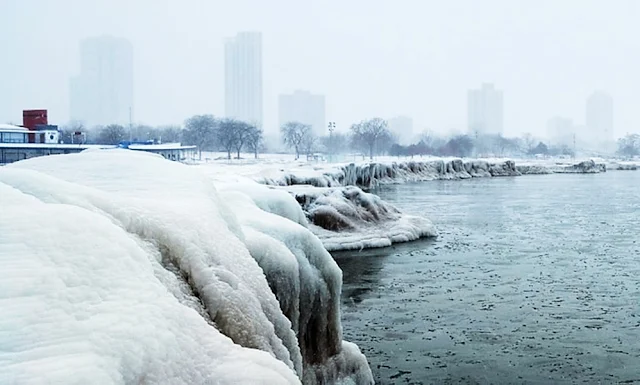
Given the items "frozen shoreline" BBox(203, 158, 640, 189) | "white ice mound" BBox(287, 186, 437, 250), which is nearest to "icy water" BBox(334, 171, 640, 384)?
"white ice mound" BBox(287, 186, 437, 250)

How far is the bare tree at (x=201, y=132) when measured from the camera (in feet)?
391

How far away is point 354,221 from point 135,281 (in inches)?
1006

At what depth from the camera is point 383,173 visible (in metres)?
72.6

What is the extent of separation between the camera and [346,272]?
21.5 metres

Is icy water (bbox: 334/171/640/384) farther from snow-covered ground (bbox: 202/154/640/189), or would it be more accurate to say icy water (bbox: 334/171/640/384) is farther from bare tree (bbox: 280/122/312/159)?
bare tree (bbox: 280/122/312/159)

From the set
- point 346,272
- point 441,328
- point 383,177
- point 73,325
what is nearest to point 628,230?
point 346,272

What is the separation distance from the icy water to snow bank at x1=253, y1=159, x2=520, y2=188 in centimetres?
1208

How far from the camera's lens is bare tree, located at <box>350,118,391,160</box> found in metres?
149

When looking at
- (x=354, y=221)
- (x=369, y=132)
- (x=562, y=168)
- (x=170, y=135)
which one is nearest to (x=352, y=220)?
(x=354, y=221)

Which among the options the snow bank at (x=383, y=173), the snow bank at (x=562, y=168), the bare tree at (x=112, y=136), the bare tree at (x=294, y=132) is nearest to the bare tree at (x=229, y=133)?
the bare tree at (x=112, y=136)

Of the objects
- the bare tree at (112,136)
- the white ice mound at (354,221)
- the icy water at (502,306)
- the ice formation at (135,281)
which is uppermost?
the bare tree at (112,136)

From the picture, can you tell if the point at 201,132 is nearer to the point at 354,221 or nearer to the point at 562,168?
the point at 562,168

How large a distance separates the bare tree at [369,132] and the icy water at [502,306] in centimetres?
11812

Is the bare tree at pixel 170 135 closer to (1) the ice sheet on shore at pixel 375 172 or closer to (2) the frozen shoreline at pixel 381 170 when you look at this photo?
(2) the frozen shoreline at pixel 381 170
